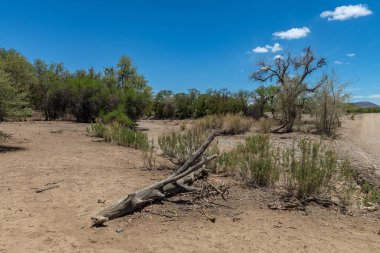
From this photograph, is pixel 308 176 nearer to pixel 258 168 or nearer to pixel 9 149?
pixel 258 168

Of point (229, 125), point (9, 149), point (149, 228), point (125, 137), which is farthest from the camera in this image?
point (229, 125)

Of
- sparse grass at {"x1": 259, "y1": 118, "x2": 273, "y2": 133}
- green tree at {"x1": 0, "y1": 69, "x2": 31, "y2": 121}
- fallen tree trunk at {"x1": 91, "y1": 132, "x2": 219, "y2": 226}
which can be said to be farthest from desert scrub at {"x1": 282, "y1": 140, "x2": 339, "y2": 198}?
sparse grass at {"x1": 259, "y1": 118, "x2": 273, "y2": 133}

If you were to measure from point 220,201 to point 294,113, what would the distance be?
17.4 m

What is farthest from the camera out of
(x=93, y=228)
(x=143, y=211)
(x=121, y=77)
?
(x=121, y=77)

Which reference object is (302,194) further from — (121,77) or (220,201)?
(121,77)

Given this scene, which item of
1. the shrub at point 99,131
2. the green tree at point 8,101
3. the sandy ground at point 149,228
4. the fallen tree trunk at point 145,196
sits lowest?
the sandy ground at point 149,228

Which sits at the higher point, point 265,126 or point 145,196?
point 265,126

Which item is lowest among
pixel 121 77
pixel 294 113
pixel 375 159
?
pixel 375 159

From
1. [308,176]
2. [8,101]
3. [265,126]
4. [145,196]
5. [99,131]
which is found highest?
[8,101]

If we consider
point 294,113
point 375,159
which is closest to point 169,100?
point 294,113

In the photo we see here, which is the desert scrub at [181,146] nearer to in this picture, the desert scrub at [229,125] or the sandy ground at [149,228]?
the sandy ground at [149,228]

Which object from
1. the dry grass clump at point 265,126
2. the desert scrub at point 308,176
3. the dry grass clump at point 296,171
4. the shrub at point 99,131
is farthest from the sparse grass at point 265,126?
the desert scrub at point 308,176

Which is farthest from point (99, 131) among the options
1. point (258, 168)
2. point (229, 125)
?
point (258, 168)

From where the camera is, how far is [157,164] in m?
9.23
